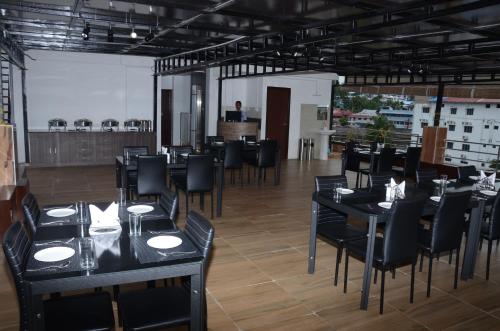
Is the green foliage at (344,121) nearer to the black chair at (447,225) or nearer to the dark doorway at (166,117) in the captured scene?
the dark doorway at (166,117)

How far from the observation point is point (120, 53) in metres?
9.82

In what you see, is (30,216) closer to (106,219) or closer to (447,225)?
(106,219)

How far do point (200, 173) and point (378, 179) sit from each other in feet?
7.72

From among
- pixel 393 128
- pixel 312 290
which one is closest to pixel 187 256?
pixel 312 290

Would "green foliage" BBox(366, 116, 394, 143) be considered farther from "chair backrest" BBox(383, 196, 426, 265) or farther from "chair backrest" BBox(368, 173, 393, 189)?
"chair backrest" BBox(383, 196, 426, 265)

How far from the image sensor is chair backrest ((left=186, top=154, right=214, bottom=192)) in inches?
214

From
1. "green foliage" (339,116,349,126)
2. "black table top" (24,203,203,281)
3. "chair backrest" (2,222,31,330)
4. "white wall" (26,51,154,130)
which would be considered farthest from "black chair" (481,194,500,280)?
"green foliage" (339,116,349,126)

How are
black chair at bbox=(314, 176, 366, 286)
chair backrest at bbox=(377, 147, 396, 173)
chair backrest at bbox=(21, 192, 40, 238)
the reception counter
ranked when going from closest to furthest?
chair backrest at bbox=(21, 192, 40, 238) < black chair at bbox=(314, 176, 366, 286) < chair backrest at bbox=(377, 147, 396, 173) < the reception counter

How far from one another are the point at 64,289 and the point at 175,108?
11468mm

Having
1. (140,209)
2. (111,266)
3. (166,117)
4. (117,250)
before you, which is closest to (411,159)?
(140,209)

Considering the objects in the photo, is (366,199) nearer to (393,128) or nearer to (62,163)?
(62,163)

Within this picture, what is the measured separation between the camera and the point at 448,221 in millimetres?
3438

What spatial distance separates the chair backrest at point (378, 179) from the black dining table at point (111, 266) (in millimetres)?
2604

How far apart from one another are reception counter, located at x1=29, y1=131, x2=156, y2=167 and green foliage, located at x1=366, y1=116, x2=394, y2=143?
22.0 ft
